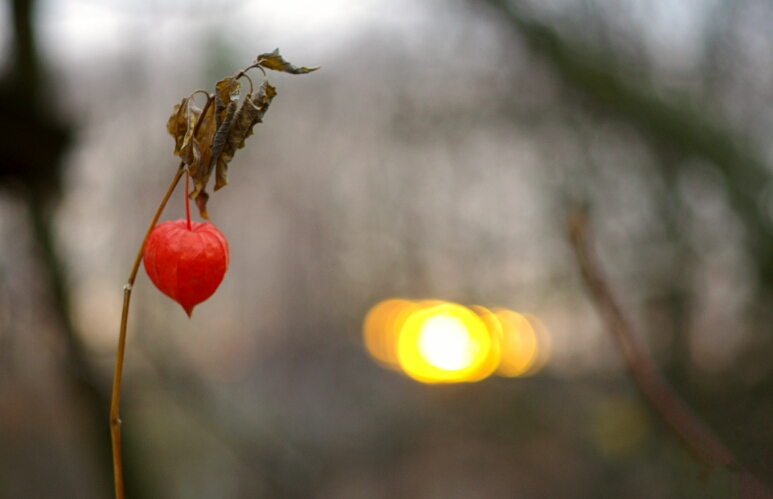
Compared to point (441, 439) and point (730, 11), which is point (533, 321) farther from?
point (730, 11)

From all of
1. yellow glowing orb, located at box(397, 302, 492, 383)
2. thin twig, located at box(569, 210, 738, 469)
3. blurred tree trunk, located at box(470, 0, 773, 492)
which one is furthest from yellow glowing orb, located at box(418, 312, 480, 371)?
thin twig, located at box(569, 210, 738, 469)

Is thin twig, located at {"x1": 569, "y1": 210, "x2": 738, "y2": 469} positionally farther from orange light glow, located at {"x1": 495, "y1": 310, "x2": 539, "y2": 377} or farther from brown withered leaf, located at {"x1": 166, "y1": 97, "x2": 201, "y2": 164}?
orange light glow, located at {"x1": 495, "y1": 310, "x2": 539, "y2": 377}

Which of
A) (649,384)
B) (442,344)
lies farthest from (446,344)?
(649,384)

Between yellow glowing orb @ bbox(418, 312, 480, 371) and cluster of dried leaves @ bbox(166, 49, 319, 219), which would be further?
yellow glowing orb @ bbox(418, 312, 480, 371)

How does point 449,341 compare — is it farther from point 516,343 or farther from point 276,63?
point 276,63

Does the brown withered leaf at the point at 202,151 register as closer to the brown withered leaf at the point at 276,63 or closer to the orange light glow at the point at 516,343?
the brown withered leaf at the point at 276,63

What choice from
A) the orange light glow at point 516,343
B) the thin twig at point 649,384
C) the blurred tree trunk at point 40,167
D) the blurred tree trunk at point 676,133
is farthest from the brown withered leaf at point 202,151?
the orange light glow at point 516,343
